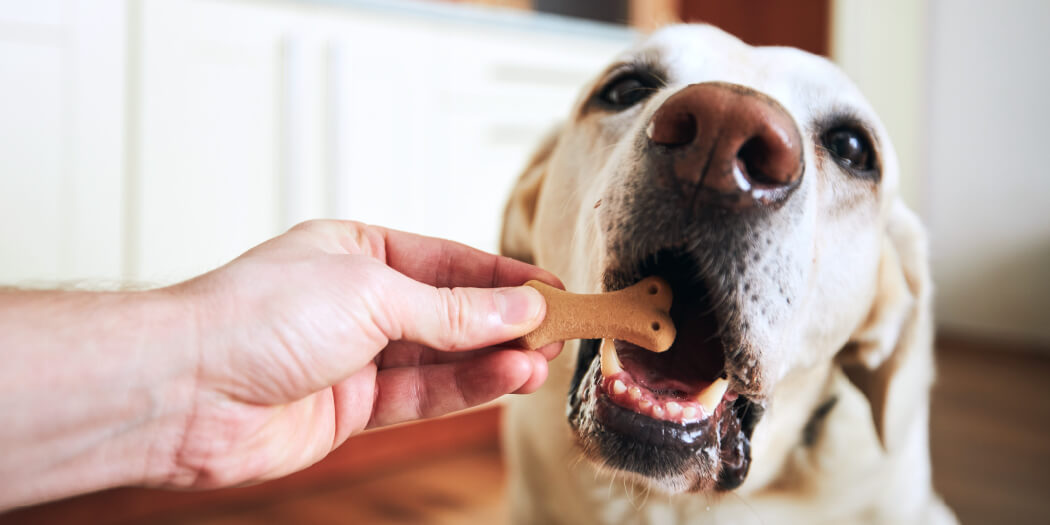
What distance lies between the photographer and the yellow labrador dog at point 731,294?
3.01 feet

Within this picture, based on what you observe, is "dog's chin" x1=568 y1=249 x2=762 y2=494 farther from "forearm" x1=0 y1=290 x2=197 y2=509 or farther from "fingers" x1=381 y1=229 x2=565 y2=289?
"forearm" x1=0 y1=290 x2=197 y2=509

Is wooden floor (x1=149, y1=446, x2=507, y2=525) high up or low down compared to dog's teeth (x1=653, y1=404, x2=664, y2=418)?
down

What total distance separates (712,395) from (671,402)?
8cm

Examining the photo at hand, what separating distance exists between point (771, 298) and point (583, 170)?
0.49 metres

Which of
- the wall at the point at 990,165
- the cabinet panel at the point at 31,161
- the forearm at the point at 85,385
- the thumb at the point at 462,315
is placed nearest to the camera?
the forearm at the point at 85,385

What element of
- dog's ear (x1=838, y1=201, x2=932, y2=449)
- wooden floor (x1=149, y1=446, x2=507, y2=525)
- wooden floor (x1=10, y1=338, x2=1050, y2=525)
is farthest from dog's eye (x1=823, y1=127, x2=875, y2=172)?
wooden floor (x1=149, y1=446, x2=507, y2=525)

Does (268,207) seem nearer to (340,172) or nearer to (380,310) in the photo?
(340,172)

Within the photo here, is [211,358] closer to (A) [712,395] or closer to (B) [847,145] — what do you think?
(A) [712,395]

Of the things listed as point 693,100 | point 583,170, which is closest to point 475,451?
point 583,170

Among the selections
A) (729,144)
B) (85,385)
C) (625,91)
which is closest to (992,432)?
(625,91)

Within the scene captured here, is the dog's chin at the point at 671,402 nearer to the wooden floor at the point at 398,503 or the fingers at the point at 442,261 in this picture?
the fingers at the point at 442,261

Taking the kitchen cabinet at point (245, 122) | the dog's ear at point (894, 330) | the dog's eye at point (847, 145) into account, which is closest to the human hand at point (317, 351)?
the dog's eye at point (847, 145)

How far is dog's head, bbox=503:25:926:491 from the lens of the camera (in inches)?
35.2

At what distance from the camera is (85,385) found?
2.48 feet
